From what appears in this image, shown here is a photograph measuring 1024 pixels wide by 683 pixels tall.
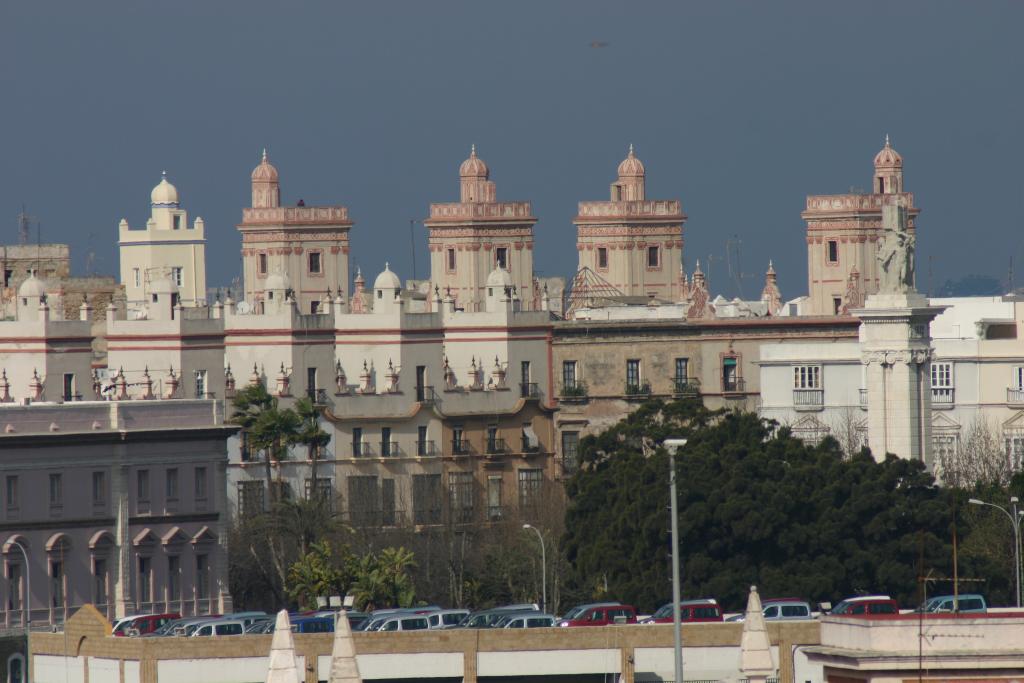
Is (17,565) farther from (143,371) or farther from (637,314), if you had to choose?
(637,314)

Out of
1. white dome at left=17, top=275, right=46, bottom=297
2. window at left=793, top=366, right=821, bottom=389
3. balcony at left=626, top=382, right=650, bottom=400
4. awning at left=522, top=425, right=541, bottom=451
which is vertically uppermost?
white dome at left=17, top=275, right=46, bottom=297

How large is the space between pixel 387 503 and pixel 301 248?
50.3m

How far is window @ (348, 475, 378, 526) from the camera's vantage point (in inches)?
5143

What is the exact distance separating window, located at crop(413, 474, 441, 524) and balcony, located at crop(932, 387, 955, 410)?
2046cm

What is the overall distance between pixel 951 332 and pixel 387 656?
73.2 meters

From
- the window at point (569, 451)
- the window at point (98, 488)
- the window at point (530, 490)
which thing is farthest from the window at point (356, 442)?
the window at point (98, 488)

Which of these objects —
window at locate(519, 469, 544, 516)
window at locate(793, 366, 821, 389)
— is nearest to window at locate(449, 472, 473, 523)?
window at locate(519, 469, 544, 516)

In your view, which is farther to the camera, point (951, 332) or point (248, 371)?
point (951, 332)

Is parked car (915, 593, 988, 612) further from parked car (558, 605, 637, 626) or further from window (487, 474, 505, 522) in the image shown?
window (487, 474, 505, 522)

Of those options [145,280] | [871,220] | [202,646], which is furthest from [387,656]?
[871,220]

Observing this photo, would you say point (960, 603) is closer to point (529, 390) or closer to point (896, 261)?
point (896, 261)

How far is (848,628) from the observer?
58219 millimetres

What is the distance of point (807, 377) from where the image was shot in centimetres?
14712

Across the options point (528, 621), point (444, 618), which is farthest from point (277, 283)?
point (528, 621)
